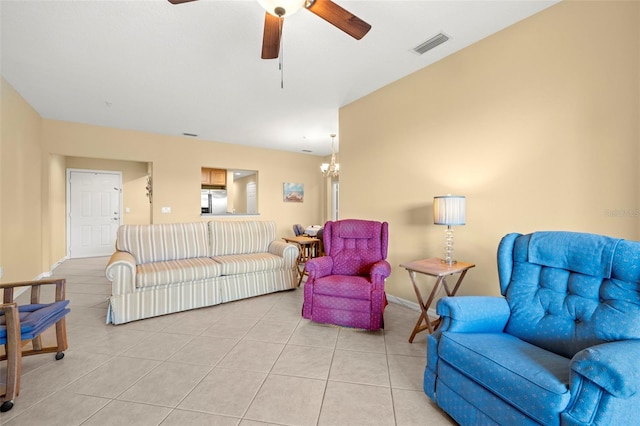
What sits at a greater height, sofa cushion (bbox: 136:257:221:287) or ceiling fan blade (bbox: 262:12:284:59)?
ceiling fan blade (bbox: 262:12:284:59)

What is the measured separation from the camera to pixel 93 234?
6.45 meters

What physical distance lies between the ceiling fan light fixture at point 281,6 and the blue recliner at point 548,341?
196 cm

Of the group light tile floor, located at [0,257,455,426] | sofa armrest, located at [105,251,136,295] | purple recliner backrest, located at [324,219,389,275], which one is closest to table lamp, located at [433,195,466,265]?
purple recliner backrest, located at [324,219,389,275]

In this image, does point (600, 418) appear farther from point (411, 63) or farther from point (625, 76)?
point (411, 63)

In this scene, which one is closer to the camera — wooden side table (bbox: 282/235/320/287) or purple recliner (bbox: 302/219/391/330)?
purple recliner (bbox: 302/219/391/330)

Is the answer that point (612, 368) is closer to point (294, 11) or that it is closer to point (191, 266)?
point (294, 11)

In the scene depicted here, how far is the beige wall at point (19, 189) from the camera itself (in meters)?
3.13

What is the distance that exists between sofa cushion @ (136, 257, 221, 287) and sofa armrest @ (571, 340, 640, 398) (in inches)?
127

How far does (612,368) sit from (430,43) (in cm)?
267

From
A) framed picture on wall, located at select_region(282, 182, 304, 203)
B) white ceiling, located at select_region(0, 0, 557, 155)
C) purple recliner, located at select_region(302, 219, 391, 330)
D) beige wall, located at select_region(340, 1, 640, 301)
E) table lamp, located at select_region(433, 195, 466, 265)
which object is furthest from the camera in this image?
framed picture on wall, located at select_region(282, 182, 304, 203)

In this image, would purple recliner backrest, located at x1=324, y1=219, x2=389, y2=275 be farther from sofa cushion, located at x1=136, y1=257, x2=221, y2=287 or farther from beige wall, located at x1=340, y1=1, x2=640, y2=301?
sofa cushion, located at x1=136, y1=257, x2=221, y2=287

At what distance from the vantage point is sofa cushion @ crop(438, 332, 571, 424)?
107 centimetres

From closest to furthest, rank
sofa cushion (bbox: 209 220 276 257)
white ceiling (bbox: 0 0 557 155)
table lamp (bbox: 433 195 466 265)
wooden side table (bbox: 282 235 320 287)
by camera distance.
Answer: white ceiling (bbox: 0 0 557 155) → table lamp (bbox: 433 195 466 265) → sofa cushion (bbox: 209 220 276 257) → wooden side table (bbox: 282 235 320 287)

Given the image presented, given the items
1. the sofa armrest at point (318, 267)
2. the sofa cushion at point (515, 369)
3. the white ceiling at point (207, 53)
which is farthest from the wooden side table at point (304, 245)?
the sofa cushion at point (515, 369)
